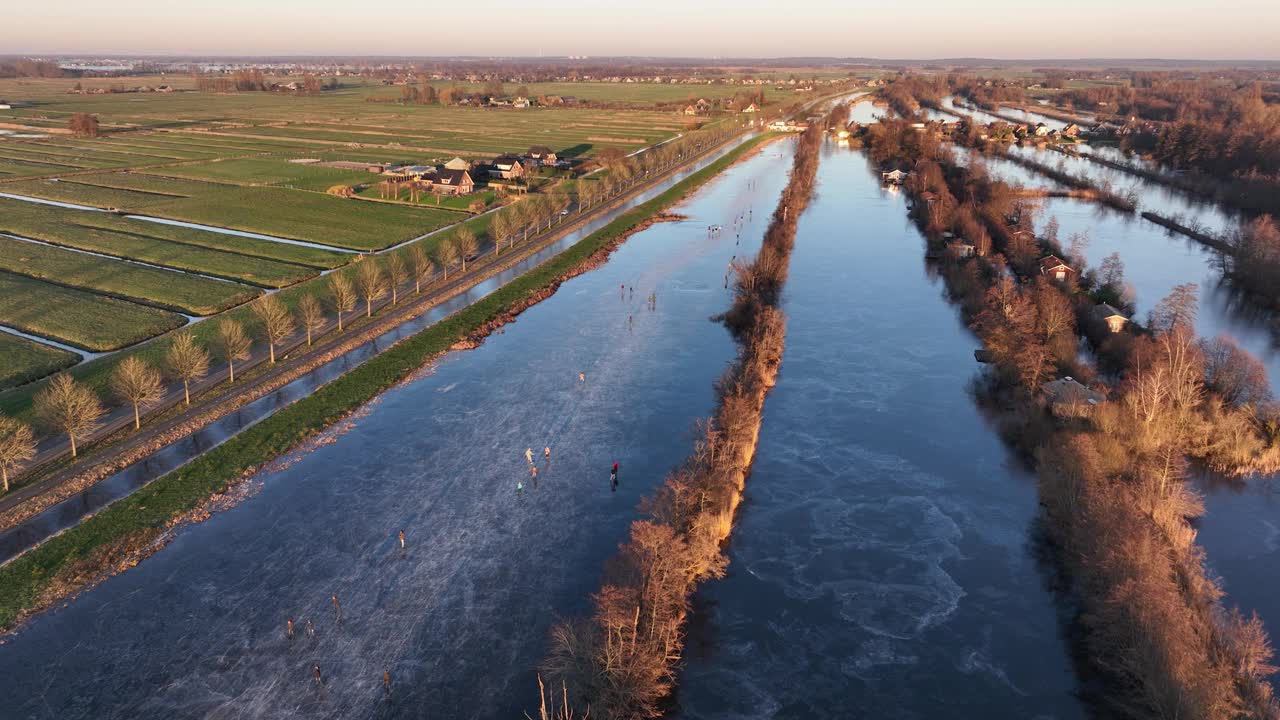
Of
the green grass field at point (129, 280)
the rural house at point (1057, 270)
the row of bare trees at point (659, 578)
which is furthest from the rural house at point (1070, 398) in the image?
the green grass field at point (129, 280)

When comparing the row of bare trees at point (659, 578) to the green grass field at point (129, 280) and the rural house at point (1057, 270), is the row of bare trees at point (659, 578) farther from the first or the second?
the green grass field at point (129, 280)

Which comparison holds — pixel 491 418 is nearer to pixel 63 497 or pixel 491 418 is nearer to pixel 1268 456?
pixel 63 497

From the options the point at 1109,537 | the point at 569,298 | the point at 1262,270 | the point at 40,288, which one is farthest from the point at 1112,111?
the point at 40,288

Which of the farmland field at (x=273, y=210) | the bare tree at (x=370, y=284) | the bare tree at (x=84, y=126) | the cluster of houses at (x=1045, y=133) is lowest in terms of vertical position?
the bare tree at (x=370, y=284)

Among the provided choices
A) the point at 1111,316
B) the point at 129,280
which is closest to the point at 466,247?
the point at 129,280

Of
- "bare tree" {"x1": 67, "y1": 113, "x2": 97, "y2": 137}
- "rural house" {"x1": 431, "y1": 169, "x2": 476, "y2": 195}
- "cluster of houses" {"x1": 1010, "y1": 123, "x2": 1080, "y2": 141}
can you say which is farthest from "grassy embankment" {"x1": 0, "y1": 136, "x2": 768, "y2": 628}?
"cluster of houses" {"x1": 1010, "y1": 123, "x2": 1080, "y2": 141}

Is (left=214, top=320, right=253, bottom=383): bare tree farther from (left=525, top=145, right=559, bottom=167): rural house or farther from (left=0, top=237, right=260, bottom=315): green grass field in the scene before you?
(left=525, top=145, right=559, bottom=167): rural house

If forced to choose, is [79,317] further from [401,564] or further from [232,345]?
[401,564]
